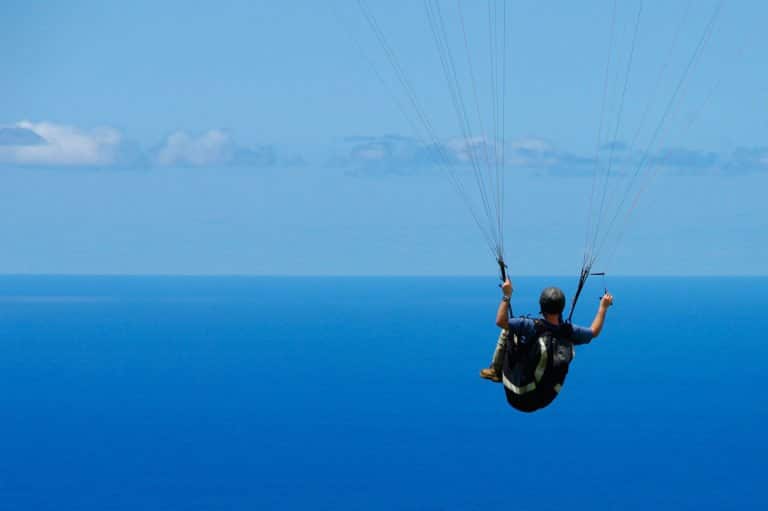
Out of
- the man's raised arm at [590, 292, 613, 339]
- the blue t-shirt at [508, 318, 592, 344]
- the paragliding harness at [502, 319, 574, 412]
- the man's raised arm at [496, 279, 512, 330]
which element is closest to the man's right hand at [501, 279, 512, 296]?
the man's raised arm at [496, 279, 512, 330]

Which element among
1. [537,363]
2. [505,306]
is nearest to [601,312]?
[537,363]

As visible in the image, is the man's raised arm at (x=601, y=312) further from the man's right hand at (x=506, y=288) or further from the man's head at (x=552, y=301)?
the man's right hand at (x=506, y=288)

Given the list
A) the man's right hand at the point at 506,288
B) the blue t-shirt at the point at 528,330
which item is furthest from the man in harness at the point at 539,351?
the man's right hand at the point at 506,288

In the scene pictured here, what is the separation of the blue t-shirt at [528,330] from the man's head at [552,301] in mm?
307

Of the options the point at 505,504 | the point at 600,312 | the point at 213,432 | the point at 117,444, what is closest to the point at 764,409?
the point at 505,504

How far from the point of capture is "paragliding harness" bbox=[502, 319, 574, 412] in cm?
1417

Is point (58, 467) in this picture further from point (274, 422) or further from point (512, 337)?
point (512, 337)

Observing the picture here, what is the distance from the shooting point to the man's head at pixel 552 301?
13.9m

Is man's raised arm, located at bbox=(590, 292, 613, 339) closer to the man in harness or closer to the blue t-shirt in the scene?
the man in harness

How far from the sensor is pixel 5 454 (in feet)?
564

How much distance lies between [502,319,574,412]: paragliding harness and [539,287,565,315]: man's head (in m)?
0.24

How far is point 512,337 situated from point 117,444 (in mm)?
172722

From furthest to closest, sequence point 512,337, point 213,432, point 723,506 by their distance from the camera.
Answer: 1. point 213,432
2. point 723,506
3. point 512,337

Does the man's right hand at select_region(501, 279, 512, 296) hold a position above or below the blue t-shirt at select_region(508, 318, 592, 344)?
above
